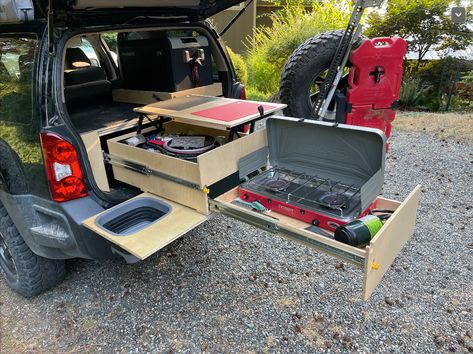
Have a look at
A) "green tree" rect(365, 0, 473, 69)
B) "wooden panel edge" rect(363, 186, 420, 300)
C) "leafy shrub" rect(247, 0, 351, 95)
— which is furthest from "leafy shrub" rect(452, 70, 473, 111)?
"wooden panel edge" rect(363, 186, 420, 300)

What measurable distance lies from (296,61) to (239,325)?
286cm

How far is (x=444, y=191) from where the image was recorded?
13.0 ft

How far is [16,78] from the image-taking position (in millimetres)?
2104

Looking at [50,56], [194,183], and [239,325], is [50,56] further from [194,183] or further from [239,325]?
[239,325]

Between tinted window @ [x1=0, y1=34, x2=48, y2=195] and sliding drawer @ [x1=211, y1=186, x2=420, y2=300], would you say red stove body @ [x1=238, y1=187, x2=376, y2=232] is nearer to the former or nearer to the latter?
sliding drawer @ [x1=211, y1=186, x2=420, y2=300]

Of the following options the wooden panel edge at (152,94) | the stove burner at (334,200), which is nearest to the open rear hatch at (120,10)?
the wooden panel edge at (152,94)

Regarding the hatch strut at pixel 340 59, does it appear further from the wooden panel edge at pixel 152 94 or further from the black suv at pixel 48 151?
the black suv at pixel 48 151

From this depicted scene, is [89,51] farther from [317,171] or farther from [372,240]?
[372,240]

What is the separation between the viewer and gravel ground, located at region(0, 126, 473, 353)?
2.16 meters

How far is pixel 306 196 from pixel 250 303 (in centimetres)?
87

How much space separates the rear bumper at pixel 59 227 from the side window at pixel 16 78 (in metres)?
0.49

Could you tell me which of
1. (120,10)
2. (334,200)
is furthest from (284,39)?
(334,200)

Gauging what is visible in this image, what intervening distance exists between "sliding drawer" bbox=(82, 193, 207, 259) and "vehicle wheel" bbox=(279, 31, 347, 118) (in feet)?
7.54

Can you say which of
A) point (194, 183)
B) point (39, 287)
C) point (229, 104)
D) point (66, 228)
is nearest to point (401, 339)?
point (194, 183)
